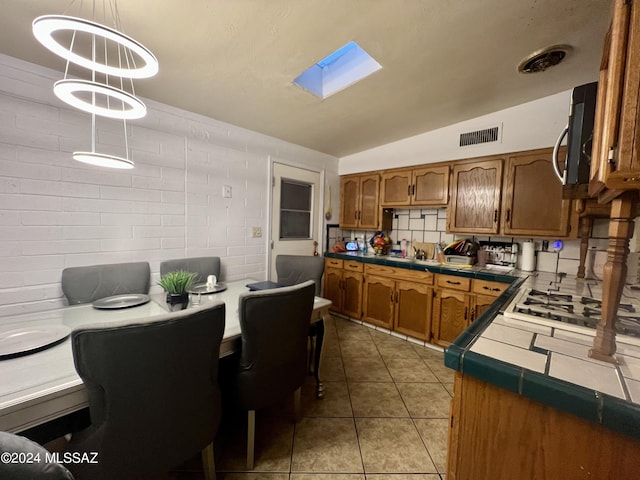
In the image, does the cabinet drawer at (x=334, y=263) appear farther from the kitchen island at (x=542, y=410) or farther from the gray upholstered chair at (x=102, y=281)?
the kitchen island at (x=542, y=410)

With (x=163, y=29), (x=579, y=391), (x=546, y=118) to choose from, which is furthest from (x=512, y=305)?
(x=163, y=29)

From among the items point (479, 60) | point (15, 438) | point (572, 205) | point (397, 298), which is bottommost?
point (397, 298)

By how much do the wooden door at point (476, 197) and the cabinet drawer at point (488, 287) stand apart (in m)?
0.54

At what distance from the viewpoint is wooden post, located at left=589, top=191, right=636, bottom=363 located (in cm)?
71

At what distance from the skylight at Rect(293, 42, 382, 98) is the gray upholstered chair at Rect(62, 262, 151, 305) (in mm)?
1957

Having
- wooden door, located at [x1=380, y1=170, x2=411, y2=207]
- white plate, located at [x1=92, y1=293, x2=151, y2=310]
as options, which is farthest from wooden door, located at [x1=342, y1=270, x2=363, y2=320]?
white plate, located at [x1=92, y1=293, x2=151, y2=310]

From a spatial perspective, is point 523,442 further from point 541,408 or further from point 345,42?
point 345,42

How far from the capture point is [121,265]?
1.92m

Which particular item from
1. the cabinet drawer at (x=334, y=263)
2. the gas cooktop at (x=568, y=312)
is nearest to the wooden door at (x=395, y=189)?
the cabinet drawer at (x=334, y=263)

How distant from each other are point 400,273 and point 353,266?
641 mm

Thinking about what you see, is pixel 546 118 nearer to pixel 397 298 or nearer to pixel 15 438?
pixel 397 298

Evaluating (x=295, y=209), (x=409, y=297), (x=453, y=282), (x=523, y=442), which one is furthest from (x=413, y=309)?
(x=523, y=442)

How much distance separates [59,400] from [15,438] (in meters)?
0.47

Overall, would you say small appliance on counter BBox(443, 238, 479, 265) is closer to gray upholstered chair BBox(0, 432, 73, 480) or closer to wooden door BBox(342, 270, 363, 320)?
wooden door BBox(342, 270, 363, 320)
